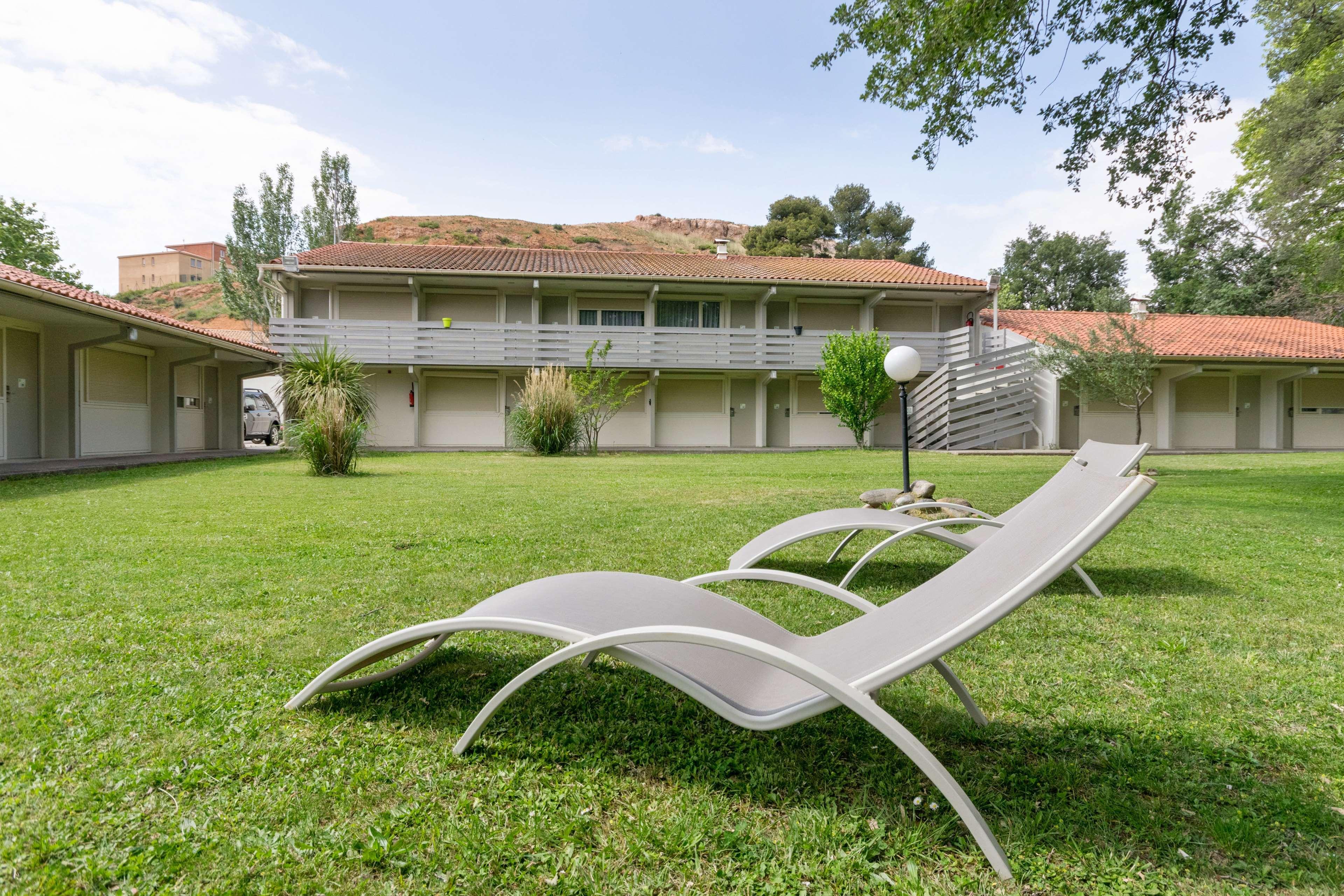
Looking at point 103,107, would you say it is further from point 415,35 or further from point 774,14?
point 774,14

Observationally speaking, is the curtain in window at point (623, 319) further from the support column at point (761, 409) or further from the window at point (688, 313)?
the support column at point (761, 409)

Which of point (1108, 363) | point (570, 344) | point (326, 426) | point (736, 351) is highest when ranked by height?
point (570, 344)

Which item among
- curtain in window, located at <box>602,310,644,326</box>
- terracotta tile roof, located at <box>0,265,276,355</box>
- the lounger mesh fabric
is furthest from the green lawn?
curtain in window, located at <box>602,310,644,326</box>

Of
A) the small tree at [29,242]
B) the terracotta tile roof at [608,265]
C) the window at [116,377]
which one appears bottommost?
the window at [116,377]

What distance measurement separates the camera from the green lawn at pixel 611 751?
1.53 m

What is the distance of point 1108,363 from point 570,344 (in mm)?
14188

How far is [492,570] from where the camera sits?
13.8ft

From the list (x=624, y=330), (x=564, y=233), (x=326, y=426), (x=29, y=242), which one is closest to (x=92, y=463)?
(x=326, y=426)

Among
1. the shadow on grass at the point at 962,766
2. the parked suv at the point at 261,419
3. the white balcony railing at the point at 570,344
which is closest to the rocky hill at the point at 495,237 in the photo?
the parked suv at the point at 261,419

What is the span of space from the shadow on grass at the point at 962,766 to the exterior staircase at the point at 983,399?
57.3 feet

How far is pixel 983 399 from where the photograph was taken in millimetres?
18656

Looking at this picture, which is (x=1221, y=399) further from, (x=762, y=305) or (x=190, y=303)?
(x=190, y=303)

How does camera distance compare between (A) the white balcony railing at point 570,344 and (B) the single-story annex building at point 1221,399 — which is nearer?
(A) the white balcony railing at point 570,344

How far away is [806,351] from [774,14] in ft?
32.7
